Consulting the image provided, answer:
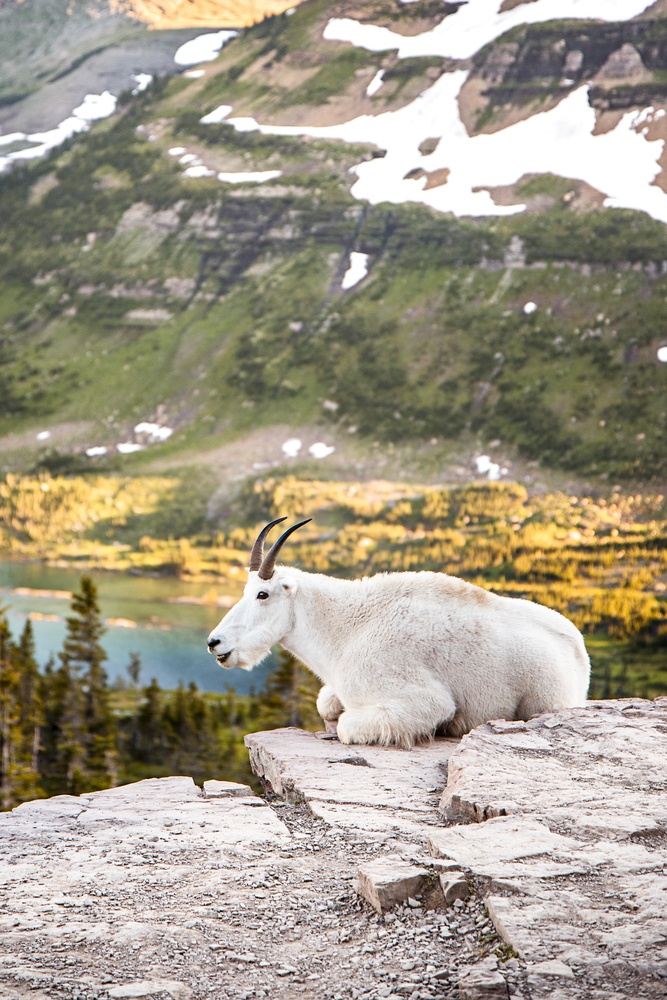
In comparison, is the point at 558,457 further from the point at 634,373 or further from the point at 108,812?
the point at 108,812

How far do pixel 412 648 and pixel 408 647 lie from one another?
0.06 m

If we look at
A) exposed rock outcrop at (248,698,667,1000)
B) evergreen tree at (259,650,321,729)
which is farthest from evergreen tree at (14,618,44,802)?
exposed rock outcrop at (248,698,667,1000)

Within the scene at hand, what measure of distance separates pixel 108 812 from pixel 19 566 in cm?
18739

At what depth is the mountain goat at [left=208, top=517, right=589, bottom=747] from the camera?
13.7 metres

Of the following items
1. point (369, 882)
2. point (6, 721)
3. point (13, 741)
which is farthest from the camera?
point (13, 741)

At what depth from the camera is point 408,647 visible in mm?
14031

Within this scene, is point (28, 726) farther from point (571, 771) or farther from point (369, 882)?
point (369, 882)

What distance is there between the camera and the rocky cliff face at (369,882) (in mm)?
7129

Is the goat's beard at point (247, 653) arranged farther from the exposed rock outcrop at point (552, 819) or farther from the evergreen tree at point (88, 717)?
the evergreen tree at point (88, 717)

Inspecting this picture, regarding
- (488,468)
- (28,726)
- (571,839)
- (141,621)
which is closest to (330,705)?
(571,839)

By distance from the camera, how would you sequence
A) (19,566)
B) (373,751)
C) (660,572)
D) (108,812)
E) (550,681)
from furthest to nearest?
(19,566) < (660,572) < (550,681) < (373,751) < (108,812)

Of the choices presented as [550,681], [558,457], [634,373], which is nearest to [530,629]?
[550,681]

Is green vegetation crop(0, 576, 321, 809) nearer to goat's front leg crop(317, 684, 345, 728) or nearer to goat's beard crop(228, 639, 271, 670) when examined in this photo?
goat's front leg crop(317, 684, 345, 728)

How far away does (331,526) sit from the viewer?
18062 centimetres
